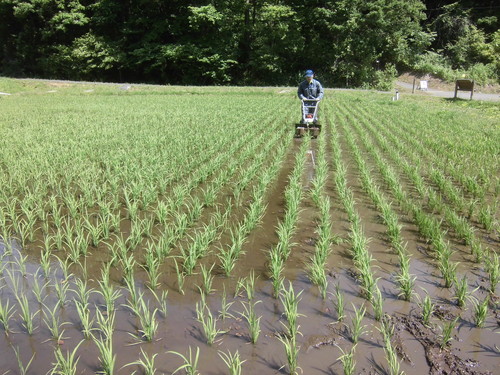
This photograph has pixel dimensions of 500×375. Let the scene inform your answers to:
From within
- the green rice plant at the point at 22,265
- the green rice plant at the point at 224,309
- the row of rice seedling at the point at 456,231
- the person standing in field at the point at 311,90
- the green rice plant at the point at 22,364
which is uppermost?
the person standing in field at the point at 311,90

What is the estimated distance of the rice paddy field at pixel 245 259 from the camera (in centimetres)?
221

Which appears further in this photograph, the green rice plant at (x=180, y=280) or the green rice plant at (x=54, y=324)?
the green rice plant at (x=180, y=280)

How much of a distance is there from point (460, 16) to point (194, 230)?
27.6 meters

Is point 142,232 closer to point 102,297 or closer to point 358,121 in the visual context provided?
point 102,297

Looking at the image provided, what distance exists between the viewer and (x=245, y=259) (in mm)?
3266

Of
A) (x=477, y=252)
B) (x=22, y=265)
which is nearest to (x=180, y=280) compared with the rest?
(x=22, y=265)

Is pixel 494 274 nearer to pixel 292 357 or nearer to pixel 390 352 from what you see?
pixel 390 352

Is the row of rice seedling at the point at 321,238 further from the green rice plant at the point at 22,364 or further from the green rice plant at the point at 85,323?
the green rice plant at the point at 22,364

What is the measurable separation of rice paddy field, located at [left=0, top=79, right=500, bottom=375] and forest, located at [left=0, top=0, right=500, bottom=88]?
17.5 meters

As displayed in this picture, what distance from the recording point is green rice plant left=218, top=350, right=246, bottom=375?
1.91 m

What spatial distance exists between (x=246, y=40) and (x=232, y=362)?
25.6 metres

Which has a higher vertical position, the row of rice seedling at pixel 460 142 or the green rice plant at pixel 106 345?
the row of rice seedling at pixel 460 142


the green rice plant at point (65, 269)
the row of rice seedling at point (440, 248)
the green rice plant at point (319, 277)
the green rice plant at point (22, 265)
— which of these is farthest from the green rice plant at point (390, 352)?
the green rice plant at point (22, 265)

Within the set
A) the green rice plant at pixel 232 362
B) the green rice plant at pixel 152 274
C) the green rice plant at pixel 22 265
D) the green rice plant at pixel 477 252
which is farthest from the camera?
the green rice plant at pixel 477 252
